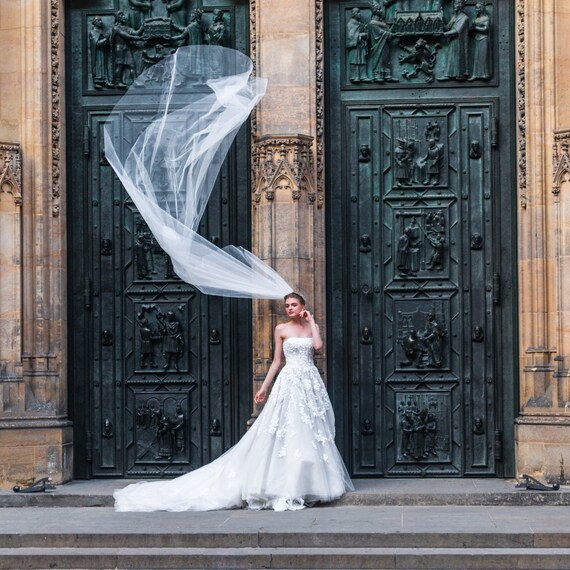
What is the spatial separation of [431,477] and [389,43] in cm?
521

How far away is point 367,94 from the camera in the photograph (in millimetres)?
16547

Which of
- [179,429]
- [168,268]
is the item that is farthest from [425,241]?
[179,429]

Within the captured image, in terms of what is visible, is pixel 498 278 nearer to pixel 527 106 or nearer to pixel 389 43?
pixel 527 106

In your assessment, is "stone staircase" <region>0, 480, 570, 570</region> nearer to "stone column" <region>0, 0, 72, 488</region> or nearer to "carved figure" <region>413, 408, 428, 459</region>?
"stone column" <region>0, 0, 72, 488</region>

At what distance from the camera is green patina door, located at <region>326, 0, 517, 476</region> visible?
16250mm

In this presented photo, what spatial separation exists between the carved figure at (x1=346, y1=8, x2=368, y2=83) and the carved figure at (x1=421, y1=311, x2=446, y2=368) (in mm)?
3034

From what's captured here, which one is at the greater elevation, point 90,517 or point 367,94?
point 367,94

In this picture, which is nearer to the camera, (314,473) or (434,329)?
(314,473)

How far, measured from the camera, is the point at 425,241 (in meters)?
16.3

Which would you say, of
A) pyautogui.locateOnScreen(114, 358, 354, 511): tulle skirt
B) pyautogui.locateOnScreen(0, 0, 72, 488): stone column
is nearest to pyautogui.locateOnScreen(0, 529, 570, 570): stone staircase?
pyautogui.locateOnScreen(114, 358, 354, 511): tulle skirt

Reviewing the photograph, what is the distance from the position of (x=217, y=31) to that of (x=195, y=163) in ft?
6.04

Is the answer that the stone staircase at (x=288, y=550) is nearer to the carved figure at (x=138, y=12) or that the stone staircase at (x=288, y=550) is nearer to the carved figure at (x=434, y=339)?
the carved figure at (x=434, y=339)

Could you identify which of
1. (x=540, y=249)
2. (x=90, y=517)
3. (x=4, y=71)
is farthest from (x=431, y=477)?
(x=4, y=71)

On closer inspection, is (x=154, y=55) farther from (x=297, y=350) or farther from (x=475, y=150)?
(x=297, y=350)
